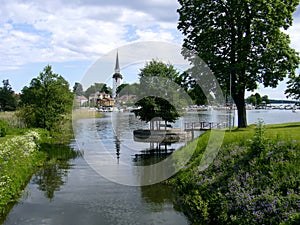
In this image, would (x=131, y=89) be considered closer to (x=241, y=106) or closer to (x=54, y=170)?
(x=241, y=106)

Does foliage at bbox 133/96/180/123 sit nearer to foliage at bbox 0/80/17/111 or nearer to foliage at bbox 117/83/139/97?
foliage at bbox 117/83/139/97

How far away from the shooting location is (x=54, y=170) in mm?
22875

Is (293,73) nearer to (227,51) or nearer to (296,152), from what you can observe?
(227,51)

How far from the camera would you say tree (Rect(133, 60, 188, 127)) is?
4019 centimetres

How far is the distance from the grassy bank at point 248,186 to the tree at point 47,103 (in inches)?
874

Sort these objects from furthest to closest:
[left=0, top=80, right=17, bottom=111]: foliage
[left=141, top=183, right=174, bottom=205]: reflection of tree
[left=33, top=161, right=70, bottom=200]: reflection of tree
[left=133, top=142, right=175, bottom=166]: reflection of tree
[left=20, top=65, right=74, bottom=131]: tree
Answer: [left=0, top=80, right=17, bottom=111]: foliage, [left=20, top=65, right=74, bottom=131]: tree, [left=133, top=142, right=175, bottom=166]: reflection of tree, [left=33, top=161, right=70, bottom=200]: reflection of tree, [left=141, top=183, right=174, bottom=205]: reflection of tree

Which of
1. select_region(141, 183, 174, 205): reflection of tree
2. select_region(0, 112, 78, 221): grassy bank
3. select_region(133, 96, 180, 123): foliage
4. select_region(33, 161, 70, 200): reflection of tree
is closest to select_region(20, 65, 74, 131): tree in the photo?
select_region(0, 112, 78, 221): grassy bank

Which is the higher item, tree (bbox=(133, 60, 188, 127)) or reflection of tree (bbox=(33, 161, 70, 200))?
tree (bbox=(133, 60, 188, 127))

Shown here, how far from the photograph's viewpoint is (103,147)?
113 feet

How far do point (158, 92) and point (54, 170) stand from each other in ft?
65.5

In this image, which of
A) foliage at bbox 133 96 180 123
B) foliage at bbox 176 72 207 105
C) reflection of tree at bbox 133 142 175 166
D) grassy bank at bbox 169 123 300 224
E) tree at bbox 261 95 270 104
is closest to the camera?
grassy bank at bbox 169 123 300 224

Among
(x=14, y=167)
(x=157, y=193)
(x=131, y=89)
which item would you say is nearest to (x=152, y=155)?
(x=157, y=193)

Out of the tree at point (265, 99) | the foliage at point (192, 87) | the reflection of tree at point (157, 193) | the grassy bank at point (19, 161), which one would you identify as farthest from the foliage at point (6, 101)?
the tree at point (265, 99)

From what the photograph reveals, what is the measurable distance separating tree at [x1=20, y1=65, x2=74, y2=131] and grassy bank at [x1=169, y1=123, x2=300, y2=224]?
22191 millimetres
